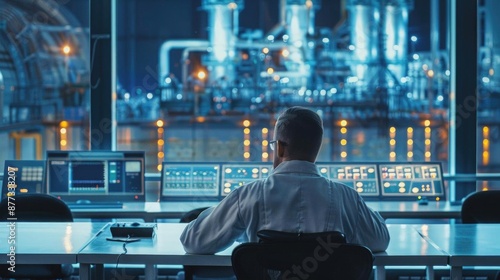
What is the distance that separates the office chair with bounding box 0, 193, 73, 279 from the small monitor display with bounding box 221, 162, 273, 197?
141 centimetres

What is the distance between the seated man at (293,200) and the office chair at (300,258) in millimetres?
150

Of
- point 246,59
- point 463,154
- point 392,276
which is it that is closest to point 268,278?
point 392,276

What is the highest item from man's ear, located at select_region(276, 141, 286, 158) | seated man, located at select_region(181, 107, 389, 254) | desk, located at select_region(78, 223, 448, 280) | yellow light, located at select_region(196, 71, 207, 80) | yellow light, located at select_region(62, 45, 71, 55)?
yellow light, located at select_region(62, 45, 71, 55)

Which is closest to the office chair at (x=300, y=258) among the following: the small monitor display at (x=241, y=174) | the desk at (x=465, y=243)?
the desk at (x=465, y=243)

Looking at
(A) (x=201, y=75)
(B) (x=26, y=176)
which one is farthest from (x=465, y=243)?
(A) (x=201, y=75)

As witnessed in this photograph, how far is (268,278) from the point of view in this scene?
2320 mm

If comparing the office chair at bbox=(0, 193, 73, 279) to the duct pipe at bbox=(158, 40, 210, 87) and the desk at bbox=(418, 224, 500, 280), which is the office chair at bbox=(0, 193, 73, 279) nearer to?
the desk at bbox=(418, 224, 500, 280)

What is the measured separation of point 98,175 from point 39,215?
116 cm

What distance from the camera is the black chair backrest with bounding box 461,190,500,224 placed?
3934 mm

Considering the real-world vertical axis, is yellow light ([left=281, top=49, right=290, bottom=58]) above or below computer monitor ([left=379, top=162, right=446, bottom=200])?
above

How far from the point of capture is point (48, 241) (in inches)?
117

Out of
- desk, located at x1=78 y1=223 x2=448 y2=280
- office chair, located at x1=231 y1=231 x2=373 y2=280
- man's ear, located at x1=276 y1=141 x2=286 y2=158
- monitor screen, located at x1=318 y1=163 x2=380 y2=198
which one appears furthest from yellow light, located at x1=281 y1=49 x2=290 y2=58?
office chair, located at x1=231 y1=231 x2=373 y2=280

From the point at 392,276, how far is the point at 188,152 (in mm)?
15900

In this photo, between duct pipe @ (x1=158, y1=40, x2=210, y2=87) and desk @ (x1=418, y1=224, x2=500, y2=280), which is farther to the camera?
duct pipe @ (x1=158, y1=40, x2=210, y2=87)
